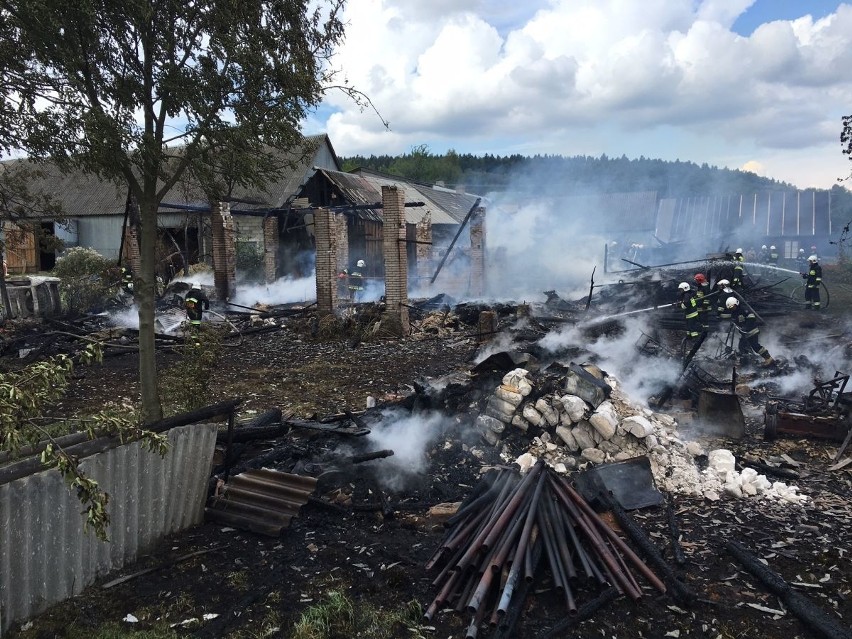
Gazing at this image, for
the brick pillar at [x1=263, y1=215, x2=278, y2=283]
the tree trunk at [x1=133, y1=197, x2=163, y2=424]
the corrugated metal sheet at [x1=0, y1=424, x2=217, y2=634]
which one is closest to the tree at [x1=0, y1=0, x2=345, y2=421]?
the tree trunk at [x1=133, y1=197, x2=163, y2=424]

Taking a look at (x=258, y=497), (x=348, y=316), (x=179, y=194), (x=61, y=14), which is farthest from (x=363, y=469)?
(x=179, y=194)

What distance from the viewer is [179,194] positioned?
1079 inches

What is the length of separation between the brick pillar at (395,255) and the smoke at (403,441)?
7.63m

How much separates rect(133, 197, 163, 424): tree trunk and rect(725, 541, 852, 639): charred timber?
5492 mm

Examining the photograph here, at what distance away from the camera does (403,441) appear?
6688 millimetres

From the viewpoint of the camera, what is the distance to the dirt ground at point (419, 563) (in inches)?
145

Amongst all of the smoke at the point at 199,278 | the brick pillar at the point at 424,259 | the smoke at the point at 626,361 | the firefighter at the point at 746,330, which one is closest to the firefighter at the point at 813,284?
the firefighter at the point at 746,330

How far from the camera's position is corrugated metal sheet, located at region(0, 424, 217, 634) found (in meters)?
3.45

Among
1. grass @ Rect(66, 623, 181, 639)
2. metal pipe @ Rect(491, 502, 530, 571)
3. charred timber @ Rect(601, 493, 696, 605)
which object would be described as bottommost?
charred timber @ Rect(601, 493, 696, 605)

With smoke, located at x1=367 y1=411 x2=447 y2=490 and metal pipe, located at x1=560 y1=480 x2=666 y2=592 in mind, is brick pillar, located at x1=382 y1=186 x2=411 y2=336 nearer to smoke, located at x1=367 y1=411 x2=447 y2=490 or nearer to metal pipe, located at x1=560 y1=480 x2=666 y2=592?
smoke, located at x1=367 y1=411 x2=447 y2=490

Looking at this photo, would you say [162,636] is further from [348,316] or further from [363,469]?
[348,316]

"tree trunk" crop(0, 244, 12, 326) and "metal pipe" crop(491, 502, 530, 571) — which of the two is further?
"tree trunk" crop(0, 244, 12, 326)

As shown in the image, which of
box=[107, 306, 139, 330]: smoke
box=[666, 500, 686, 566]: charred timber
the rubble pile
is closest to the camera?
box=[666, 500, 686, 566]: charred timber

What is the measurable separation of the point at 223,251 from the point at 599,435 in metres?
14.6
